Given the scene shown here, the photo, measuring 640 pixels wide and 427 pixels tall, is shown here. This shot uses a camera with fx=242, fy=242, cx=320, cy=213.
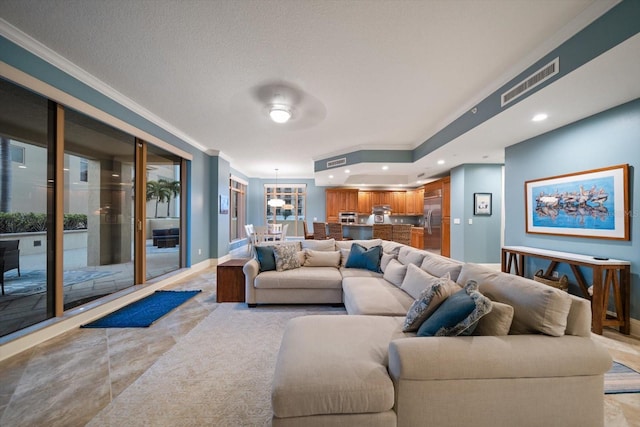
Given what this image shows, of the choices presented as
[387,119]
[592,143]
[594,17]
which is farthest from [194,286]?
[592,143]

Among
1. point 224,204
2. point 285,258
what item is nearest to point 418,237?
point 285,258

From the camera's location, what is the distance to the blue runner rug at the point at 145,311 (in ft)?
9.45

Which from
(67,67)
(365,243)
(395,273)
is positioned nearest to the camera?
(67,67)

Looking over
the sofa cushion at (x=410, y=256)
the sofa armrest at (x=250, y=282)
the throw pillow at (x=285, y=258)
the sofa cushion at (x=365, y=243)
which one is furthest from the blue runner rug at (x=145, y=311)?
the sofa cushion at (x=410, y=256)

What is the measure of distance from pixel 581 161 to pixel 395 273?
9.82 ft

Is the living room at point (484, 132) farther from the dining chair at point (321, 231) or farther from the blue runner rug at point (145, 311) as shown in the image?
the dining chair at point (321, 231)

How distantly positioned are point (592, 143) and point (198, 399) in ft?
16.8

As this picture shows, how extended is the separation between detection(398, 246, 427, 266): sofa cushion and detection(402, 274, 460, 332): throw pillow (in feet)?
3.74

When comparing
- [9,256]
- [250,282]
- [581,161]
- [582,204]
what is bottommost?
[250,282]

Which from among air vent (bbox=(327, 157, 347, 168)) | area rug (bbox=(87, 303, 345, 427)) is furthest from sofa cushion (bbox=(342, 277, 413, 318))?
air vent (bbox=(327, 157, 347, 168))

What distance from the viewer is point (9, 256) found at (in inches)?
96.1

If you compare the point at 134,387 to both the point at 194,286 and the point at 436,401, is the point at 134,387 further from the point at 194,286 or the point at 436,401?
the point at 194,286

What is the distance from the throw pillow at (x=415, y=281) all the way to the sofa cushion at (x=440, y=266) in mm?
89

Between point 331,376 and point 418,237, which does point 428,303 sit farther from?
point 418,237
